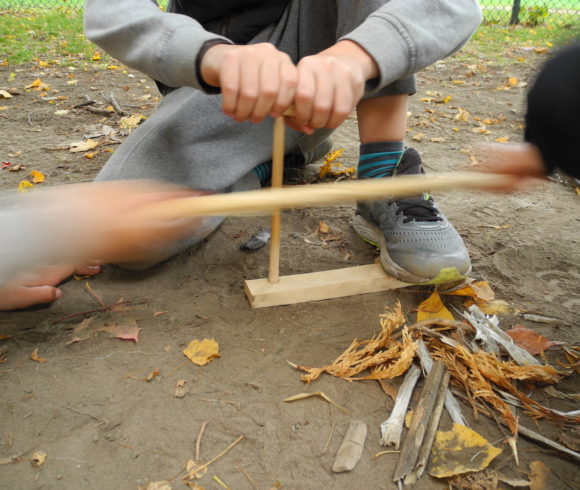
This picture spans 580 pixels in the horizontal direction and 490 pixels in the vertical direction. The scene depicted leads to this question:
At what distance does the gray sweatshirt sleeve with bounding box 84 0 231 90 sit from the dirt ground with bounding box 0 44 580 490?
1.88 feet

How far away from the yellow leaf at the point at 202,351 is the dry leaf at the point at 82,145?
1.39m

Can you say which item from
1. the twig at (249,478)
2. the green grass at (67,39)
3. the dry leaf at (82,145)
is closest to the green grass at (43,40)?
the green grass at (67,39)

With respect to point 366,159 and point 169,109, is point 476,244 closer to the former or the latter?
point 366,159

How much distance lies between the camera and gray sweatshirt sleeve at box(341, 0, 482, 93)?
1128mm

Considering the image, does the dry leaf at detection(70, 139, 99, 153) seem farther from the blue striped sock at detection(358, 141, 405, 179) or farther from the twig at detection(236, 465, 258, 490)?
the twig at detection(236, 465, 258, 490)

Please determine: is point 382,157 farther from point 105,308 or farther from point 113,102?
point 113,102

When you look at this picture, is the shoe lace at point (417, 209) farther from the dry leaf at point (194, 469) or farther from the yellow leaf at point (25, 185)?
the yellow leaf at point (25, 185)

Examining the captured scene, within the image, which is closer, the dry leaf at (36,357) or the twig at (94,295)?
the dry leaf at (36,357)

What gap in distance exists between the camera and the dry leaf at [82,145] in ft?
7.18

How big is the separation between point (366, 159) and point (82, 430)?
1092 millimetres

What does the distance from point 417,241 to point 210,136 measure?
711 mm

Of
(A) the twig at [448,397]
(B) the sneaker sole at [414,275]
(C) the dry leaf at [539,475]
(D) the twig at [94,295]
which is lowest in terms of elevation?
(D) the twig at [94,295]

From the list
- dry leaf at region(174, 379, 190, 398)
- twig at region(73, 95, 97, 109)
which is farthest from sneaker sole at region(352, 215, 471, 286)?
twig at region(73, 95, 97, 109)

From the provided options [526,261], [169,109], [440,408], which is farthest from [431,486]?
[169,109]
